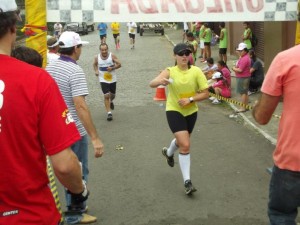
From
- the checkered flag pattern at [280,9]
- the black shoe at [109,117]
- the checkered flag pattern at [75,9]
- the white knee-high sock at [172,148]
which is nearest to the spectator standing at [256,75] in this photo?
the black shoe at [109,117]

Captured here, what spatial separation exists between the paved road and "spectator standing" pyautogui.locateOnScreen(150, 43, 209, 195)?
44 cm

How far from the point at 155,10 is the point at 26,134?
3963mm

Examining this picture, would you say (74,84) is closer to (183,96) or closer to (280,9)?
(183,96)

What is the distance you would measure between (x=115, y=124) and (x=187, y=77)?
4.10 m

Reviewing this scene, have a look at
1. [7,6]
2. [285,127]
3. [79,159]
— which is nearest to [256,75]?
[79,159]

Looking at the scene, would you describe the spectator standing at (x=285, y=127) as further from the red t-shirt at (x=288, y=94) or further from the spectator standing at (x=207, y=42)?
the spectator standing at (x=207, y=42)

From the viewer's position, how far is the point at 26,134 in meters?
1.92

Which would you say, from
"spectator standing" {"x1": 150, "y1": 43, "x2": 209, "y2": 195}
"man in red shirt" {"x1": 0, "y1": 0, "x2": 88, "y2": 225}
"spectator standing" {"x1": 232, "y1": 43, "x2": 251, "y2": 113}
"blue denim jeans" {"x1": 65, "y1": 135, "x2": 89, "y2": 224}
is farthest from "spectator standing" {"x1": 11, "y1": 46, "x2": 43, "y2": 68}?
"spectator standing" {"x1": 232, "y1": 43, "x2": 251, "y2": 113}

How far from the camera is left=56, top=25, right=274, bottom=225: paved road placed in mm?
4824

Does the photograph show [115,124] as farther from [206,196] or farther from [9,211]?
[9,211]

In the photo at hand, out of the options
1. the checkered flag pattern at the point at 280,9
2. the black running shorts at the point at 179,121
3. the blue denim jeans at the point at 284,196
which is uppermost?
the checkered flag pattern at the point at 280,9

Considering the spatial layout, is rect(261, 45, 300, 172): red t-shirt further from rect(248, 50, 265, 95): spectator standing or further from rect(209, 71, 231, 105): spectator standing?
rect(248, 50, 265, 95): spectator standing

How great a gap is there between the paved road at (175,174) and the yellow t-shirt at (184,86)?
1.06m

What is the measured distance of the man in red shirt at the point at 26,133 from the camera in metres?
1.88
